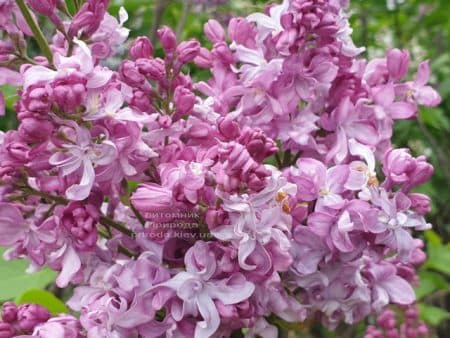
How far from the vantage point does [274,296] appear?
852mm

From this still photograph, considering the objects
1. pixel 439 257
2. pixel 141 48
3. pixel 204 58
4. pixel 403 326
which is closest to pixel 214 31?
pixel 204 58

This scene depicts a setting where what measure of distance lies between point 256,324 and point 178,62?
32cm

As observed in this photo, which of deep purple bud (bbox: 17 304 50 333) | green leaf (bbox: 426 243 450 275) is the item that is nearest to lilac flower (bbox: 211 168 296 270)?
deep purple bud (bbox: 17 304 50 333)

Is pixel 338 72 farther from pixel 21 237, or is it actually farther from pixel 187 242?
pixel 21 237

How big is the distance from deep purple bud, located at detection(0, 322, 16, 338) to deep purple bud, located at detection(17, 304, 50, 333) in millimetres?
11

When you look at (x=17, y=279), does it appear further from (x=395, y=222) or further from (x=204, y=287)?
(x=395, y=222)

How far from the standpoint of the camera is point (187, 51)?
887 mm

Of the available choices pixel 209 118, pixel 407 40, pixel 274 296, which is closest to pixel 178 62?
pixel 209 118

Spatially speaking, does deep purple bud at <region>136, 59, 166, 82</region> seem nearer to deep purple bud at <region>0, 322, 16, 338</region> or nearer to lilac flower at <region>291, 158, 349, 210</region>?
lilac flower at <region>291, 158, 349, 210</region>

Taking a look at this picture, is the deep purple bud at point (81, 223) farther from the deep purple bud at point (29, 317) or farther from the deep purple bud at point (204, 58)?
the deep purple bud at point (204, 58)

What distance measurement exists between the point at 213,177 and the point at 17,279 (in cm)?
55

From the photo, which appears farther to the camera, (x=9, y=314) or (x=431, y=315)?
(x=431, y=315)

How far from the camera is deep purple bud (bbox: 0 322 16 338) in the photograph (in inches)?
31.0

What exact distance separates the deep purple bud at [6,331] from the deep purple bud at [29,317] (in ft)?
0.03
